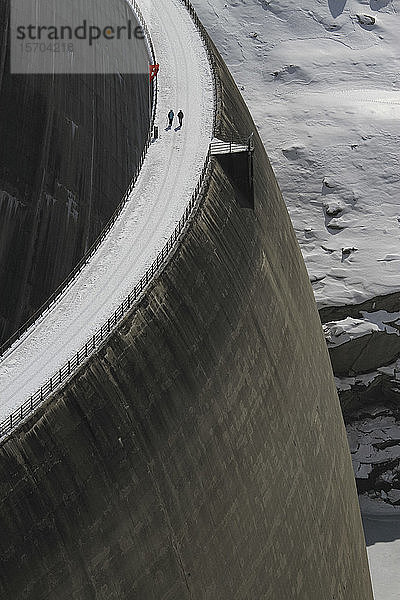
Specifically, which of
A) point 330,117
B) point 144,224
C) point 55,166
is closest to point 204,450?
point 144,224

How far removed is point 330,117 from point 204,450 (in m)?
25.9

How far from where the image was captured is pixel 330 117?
4319 centimetres

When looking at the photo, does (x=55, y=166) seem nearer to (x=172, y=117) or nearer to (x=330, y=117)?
(x=172, y=117)

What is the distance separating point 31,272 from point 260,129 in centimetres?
1633

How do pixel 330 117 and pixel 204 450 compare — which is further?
pixel 330 117

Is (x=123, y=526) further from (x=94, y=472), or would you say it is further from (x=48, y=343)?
(x=48, y=343)

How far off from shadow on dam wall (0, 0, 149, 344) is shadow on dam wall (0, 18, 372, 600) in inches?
178

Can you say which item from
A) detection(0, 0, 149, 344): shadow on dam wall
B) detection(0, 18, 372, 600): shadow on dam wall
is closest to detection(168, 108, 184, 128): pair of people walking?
detection(0, 18, 372, 600): shadow on dam wall

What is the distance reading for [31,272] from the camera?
29078 mm

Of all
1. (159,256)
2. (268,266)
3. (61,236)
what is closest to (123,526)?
(159,256)

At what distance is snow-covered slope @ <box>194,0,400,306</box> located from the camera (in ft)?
127

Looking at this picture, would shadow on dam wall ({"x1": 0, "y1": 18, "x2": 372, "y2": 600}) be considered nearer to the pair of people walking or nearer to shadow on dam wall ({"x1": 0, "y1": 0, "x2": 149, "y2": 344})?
the pair of people walking

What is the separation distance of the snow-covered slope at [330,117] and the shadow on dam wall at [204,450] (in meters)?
10.9

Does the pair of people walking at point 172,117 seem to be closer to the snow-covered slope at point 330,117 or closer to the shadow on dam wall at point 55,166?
the shadow on dam wall at point 55,166
